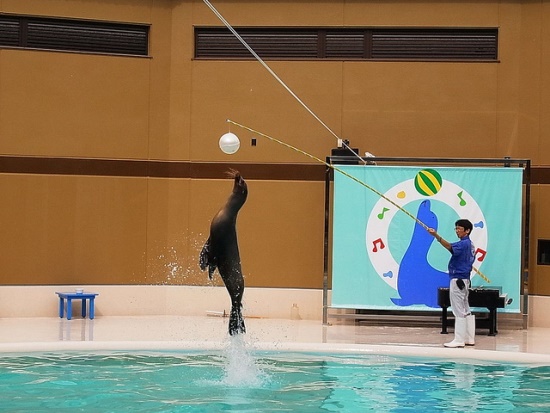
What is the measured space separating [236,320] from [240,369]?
1229 mm

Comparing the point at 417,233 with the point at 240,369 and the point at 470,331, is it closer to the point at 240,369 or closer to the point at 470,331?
the point at 470,331

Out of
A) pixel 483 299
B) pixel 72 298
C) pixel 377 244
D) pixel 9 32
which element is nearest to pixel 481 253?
pixel 483 299

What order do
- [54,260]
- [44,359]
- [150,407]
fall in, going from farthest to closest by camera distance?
[54,260], [44,359], [150,407]

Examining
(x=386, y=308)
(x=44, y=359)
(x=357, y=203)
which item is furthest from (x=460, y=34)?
(x=44, y=359)

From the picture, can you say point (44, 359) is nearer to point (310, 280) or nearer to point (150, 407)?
point (150, 407)

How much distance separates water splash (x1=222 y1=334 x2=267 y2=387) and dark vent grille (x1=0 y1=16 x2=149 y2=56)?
21.0 feet

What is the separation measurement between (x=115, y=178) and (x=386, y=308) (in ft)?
15.5

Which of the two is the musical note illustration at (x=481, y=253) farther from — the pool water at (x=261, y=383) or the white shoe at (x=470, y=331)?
the pool water at (x=261, y=383)

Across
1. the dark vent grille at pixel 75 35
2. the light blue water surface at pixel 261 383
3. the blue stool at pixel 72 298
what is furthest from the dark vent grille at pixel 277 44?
the light blue water surface at pixel 261 383

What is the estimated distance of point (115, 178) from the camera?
1511cm

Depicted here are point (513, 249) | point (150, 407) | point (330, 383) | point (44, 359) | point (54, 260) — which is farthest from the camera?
point (54, 260)

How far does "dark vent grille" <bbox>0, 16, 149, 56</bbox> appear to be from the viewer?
1473 cm

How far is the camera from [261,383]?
959 centimetres

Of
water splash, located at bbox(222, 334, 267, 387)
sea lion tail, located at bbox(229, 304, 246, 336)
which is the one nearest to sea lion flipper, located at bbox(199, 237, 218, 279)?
sea lion tail, located at bbox(229, 304, 246, 336)
